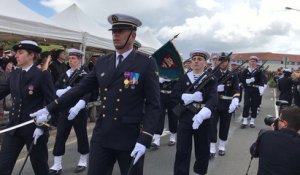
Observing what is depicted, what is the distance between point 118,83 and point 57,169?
3.12 metres

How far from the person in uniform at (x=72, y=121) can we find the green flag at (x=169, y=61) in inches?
83.2

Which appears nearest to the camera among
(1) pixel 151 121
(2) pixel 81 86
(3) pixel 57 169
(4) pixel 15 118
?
(1) pixel 151 121

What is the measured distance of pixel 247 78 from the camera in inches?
475

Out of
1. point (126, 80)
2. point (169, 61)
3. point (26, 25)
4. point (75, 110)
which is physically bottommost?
point (75, 110)

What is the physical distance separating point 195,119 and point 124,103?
205 cm

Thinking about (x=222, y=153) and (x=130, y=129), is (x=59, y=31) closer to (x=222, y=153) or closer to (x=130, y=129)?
(x=222, y=153)

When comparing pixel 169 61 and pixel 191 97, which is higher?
pixel 169 61

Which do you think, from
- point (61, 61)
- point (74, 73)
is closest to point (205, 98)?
point (74, 73)

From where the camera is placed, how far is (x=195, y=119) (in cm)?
543

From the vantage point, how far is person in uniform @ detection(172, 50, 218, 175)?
18.3ft

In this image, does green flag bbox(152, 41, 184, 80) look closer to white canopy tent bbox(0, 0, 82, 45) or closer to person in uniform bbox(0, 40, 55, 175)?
white canopy tent bbox(0, 0, 82, 45)

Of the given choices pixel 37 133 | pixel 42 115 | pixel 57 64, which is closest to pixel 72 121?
pixel 37 133

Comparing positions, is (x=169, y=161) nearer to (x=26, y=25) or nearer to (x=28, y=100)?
(x=28, y=100)

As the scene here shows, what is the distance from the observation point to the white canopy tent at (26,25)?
7.80 meters
